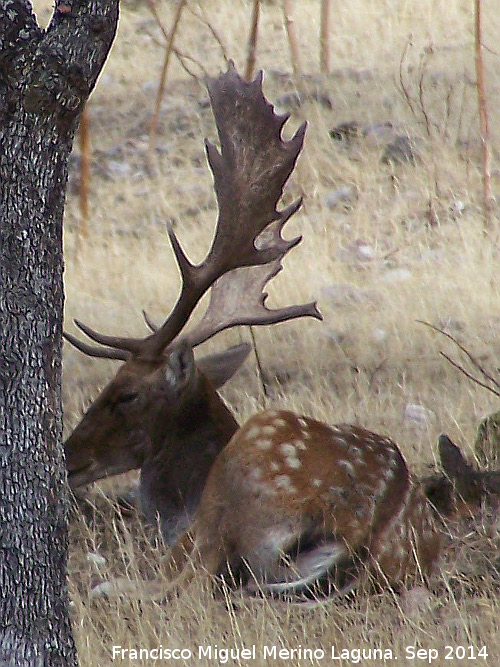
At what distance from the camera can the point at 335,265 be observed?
850 centimetres

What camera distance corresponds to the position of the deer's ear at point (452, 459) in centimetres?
455

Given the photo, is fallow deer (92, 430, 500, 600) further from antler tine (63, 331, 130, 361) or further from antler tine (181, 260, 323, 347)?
antler tine (63, 331, 130, 361)

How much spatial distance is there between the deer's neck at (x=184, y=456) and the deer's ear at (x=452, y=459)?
0.75 m

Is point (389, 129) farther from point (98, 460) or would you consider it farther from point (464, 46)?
point (98, 460)

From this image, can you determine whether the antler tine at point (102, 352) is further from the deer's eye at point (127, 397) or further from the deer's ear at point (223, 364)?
the deer's ear at point (223, 364)

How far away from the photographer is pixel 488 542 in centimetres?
427

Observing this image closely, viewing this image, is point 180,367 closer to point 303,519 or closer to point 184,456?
point 184,456

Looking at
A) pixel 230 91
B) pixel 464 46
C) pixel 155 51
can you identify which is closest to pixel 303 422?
pixel 230 91

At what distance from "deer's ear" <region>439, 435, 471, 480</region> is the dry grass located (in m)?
0.20

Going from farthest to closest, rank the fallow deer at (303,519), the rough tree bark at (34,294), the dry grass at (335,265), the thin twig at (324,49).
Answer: the thin twig at (324,49) < the fallow deer at (303,519) < the dry grass at (335,265) < the rough tree bark at (34,294)

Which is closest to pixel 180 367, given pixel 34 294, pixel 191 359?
pixel 191 359

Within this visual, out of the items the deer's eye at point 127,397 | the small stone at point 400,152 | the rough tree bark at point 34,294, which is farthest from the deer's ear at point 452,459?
the small stone at point 400,152

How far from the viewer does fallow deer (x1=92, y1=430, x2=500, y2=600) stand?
3842 mm

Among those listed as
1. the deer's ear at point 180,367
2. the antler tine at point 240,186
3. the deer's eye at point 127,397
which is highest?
the antler tine at point 240,186
